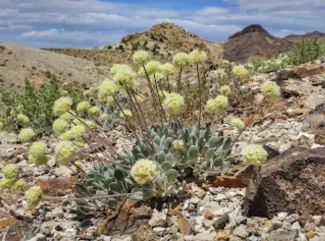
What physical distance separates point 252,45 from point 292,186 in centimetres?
5813

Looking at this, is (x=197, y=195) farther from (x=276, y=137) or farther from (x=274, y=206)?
(x=276, y=137)

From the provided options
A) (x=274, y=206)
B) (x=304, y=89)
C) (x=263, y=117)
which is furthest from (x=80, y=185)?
(x=304, y=89)

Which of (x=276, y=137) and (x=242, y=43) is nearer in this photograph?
(x=276, y=137)

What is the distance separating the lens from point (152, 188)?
15.0 feet

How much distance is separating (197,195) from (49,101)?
24.7ft

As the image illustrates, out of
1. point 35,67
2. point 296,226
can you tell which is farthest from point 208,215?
point 35,67

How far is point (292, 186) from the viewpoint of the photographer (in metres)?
3.95

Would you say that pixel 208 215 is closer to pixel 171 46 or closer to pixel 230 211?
pixel 230 211

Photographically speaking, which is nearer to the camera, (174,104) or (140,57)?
(174,104)

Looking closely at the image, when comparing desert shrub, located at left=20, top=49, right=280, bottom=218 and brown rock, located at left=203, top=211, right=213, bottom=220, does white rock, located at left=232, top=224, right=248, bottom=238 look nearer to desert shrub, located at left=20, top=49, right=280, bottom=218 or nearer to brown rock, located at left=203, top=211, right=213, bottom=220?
brown rock, located at left=203, top=211, right=213, bottom=220

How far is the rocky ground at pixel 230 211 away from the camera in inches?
154

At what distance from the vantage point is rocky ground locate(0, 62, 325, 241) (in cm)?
391

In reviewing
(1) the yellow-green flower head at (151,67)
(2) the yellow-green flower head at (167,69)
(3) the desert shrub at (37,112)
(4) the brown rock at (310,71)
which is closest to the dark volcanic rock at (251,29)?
(4) the brown rock at (310,71)

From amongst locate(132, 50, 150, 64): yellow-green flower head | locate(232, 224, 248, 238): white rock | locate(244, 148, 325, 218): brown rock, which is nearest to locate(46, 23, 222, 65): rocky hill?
locate(132, 50, 150, 64): yellow-green flower head
